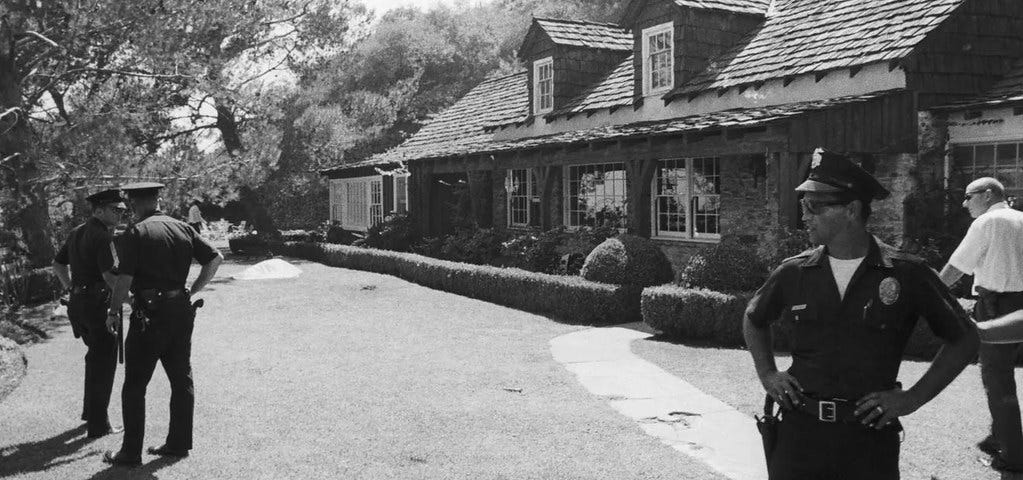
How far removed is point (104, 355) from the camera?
7.11 metres

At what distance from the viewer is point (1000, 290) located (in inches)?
219

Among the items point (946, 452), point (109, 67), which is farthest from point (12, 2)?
point (946, 452)

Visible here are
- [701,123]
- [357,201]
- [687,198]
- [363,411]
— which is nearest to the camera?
[363,411]

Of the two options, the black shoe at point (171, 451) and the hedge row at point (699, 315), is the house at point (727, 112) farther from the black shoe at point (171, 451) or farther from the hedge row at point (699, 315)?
the black shoe at point (171, 451)

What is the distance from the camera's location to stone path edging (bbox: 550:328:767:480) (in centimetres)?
629

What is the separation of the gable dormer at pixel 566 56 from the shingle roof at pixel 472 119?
111cm

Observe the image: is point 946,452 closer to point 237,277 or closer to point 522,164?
point 522,164

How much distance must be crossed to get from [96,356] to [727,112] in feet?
36.4

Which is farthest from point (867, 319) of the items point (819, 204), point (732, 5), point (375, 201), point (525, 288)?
point (375, 201)

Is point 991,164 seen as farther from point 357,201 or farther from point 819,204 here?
point 357,201

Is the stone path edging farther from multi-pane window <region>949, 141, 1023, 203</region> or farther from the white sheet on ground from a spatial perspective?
the white sheet on ground

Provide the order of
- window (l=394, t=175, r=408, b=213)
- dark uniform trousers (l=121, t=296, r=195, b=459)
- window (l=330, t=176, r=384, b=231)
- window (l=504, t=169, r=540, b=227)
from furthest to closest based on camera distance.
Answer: window (l=330, t=176, r=384, b=231) < window (l=394, t=175, r=408, b=213) < window (l=504, t=169, r=540, b=227) < dark uniform trousers (l=121, t=296, r=195, b=459)

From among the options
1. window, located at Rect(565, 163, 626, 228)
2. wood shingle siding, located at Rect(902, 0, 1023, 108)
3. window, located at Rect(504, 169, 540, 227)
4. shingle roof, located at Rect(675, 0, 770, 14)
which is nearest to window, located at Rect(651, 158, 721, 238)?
window, located at Rect(565, 163, 626, 228)

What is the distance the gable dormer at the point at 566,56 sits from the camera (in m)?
21.4
